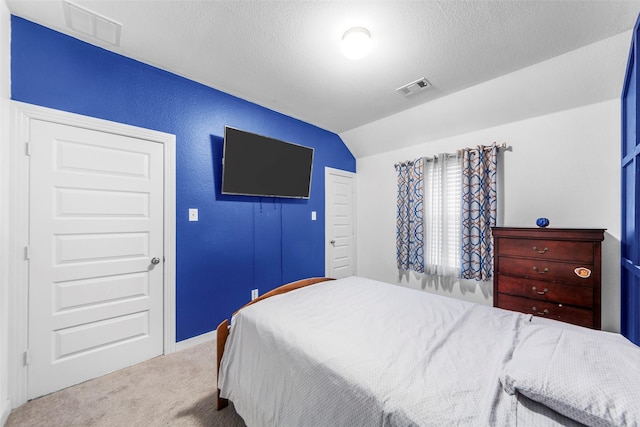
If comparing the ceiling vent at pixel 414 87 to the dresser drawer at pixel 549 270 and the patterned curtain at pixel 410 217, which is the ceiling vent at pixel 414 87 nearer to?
the patterned curtain at pixel 410 217

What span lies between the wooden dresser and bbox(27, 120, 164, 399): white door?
125 inches

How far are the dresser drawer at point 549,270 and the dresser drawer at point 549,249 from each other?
0.05 meters

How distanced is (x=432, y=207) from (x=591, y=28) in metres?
2.04

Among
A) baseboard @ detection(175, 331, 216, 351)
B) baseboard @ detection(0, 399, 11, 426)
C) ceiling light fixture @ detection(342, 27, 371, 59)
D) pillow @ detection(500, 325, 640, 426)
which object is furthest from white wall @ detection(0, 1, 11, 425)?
pillow @ detection(500, 325, 640, 426)

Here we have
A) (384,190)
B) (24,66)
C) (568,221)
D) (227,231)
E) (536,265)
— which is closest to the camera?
(24,66)

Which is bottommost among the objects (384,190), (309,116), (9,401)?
(9,401)

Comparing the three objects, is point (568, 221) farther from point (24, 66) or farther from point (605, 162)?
point (24, 66)

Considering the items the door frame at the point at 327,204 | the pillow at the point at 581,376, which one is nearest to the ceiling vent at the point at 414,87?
the door frame at the point at 327,204

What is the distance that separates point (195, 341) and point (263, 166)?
74.4 inches

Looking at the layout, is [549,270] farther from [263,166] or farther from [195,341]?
[195,341]

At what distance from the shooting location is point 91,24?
68.9 inches

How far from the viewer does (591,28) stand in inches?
69.8

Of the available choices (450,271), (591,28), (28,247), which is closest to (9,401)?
(28,247)

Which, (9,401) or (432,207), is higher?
(432,207)
